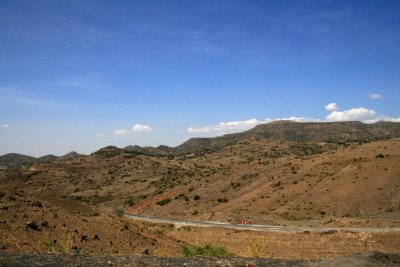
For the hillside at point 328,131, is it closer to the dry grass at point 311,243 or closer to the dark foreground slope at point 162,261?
the dry grass at point 311,243

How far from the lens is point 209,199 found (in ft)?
229

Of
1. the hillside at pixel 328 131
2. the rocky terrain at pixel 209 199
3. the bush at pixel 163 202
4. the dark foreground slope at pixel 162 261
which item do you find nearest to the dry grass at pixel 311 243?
the rocky terrain at pixel 209 199

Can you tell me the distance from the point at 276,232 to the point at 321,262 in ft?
91.4

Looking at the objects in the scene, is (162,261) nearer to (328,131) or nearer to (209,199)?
(209,199)

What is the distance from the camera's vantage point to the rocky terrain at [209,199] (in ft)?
63.2

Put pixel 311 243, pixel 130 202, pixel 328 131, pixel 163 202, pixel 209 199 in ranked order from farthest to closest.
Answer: pixel 328 131 < pixel 130 202 < pixel 163 202 < pixel 209 199 < pixel 311 243

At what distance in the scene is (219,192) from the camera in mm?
72000

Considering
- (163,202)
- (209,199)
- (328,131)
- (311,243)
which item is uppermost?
(328,131)

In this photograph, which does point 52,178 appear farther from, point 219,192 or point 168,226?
point 168,226

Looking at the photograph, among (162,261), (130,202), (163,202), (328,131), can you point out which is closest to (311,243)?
(162,261)

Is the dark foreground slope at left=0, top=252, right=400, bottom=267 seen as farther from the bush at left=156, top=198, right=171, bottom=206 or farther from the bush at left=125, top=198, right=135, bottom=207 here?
the bush at left=125, top=198, right=135, bottom=207

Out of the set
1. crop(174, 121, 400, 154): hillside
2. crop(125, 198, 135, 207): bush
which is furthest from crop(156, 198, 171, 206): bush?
crop(174, 121, 400, 154): hillside

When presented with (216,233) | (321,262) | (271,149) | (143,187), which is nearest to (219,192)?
(143,187)

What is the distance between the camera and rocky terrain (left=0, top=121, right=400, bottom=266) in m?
19.2
